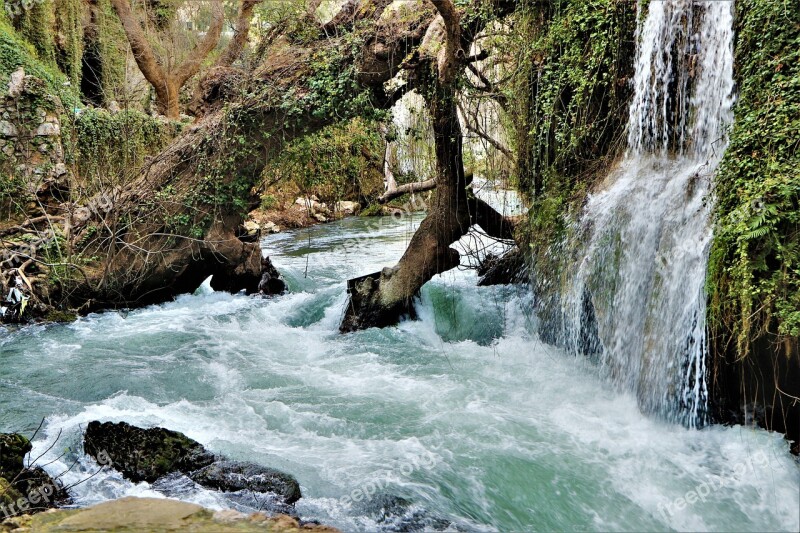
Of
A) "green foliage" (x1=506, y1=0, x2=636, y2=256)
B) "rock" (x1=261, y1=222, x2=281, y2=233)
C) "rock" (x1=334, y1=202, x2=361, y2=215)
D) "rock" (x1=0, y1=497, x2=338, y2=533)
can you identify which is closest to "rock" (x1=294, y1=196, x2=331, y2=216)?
"rock" (x1=334, y1=202, x2=361, y2=215)

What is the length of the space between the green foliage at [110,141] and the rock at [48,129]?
0.87 m

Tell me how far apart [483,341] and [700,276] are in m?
3.66

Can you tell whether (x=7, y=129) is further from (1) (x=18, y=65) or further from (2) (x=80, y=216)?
(2) (x=80, y=216)

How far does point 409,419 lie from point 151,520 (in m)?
2.73

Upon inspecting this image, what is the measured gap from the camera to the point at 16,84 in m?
11.4

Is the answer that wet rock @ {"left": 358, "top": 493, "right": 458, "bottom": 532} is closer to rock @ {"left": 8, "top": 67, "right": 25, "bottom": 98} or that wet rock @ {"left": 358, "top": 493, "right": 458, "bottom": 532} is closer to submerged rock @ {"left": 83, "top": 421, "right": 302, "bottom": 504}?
submerged rock @ {"left": 83, "top": 421, "right": 302, "bottom": 504}

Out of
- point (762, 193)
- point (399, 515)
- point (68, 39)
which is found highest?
point (68, 39)

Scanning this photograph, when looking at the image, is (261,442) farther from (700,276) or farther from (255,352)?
(700,276)

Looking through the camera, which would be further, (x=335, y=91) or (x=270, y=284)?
(x=270, y=284)

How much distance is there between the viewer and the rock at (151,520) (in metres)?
3.72

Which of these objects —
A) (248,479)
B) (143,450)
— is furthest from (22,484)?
(248,479)

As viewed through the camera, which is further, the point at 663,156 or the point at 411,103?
the point at 411,103

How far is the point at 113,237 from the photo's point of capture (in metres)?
9.36

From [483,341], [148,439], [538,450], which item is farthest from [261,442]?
[483,341]
